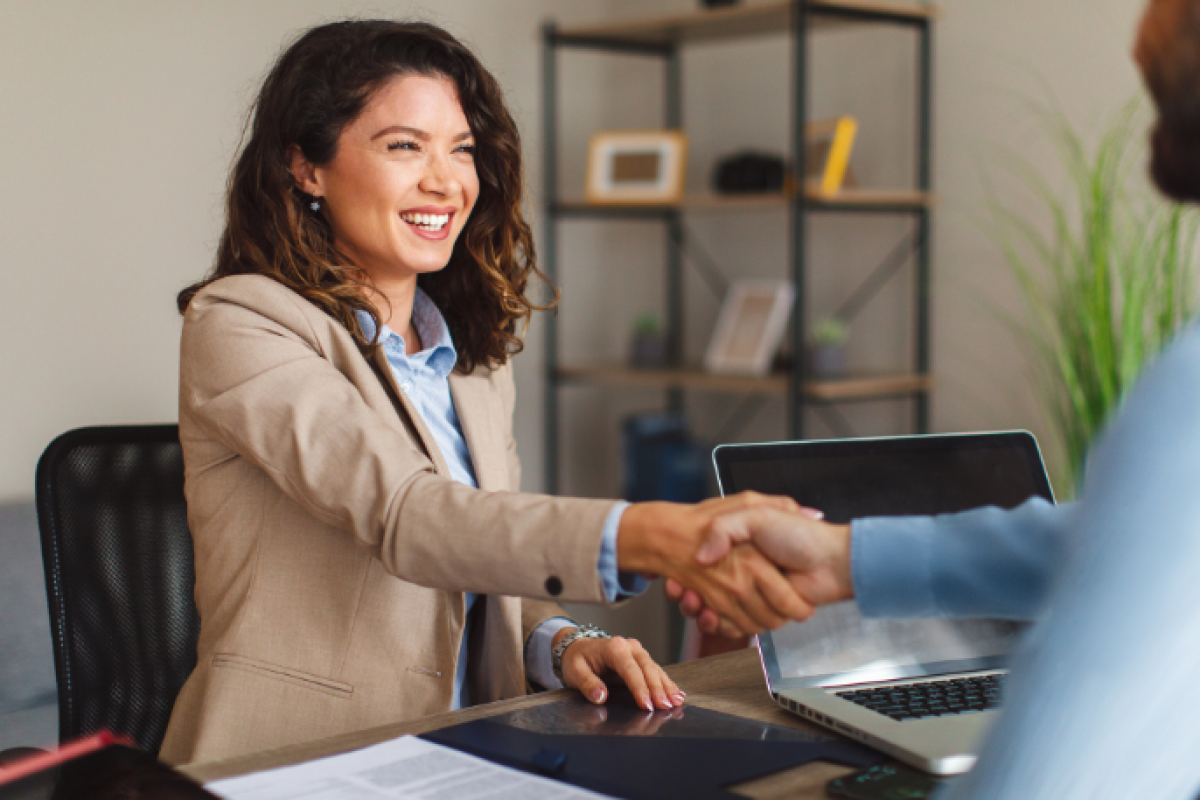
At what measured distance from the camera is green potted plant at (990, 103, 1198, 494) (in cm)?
233

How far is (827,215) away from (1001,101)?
573 millimetres

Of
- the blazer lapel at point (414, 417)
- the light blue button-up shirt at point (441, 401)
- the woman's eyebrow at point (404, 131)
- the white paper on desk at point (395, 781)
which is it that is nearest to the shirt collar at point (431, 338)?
the light blue button-up shirt at point (441, 401)

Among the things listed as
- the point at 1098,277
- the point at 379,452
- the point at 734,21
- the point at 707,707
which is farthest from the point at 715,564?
the point at 734,21

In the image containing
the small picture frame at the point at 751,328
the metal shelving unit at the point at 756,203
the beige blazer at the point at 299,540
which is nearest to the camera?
the beige blazer at the point at 299,540

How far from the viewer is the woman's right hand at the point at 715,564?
42.6 inches

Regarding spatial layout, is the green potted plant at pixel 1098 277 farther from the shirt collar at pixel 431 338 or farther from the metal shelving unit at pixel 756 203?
the shirt collar at pixel 431 338

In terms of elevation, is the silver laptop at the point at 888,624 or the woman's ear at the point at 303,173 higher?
the woman's ear at the point at 303,173

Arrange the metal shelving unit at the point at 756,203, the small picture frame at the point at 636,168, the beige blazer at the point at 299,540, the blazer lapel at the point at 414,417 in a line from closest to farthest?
the beige blazer at the point at 299,540
the blazer lapel at the point at 414,417
the metal shelving unit at the point at 756,203
the small picture frame at the point at 636,168

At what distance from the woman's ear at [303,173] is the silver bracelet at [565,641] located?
626 millimetres

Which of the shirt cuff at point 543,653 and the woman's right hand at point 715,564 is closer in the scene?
the woman's right hand at point 715,564

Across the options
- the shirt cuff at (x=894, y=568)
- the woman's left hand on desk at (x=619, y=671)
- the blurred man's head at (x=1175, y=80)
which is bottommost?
the woman's left hand on desk at (x=619, y=671)

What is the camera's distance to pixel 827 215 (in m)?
3.36

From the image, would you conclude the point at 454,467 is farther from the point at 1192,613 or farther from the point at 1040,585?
the point at 1192,613

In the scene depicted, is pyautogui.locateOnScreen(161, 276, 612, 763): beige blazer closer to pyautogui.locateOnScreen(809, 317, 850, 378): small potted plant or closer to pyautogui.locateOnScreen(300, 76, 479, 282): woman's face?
pyautogui.locateOnScreen(300, 76, 479, 282): woman's face
